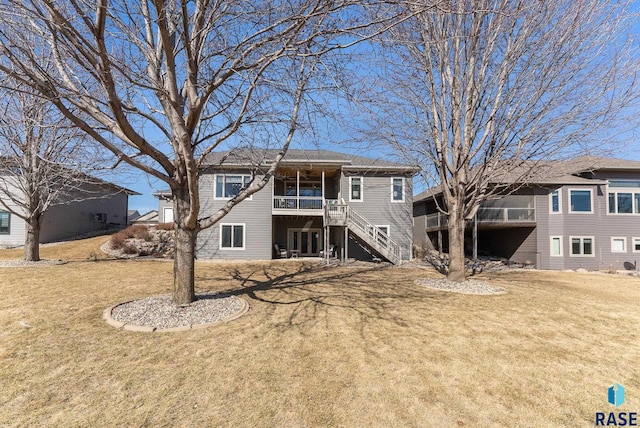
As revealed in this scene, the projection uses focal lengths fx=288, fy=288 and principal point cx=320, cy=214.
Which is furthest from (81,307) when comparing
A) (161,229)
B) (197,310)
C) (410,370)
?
(161,229)

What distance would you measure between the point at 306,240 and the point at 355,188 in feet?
15.2

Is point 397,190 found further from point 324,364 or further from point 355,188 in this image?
point 324,364

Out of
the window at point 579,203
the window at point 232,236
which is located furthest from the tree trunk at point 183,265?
the window at point 579,203

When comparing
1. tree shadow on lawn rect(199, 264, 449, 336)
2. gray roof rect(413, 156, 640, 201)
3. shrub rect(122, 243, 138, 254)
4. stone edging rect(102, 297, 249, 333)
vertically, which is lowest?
tree shadow on lawn rect(199, 264, 449, 336)

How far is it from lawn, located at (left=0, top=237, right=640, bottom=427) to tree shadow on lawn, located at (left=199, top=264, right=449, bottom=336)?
71 mm

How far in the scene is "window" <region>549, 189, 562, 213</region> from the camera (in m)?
17.8

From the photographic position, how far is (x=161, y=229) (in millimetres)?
20000

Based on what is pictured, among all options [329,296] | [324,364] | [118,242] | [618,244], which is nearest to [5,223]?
[118,242]

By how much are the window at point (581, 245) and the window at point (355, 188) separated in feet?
43.6

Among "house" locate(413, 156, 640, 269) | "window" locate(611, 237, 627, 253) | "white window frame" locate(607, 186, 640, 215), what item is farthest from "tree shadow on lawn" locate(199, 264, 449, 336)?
"white window frame" locate(607, 186, 640, 215)

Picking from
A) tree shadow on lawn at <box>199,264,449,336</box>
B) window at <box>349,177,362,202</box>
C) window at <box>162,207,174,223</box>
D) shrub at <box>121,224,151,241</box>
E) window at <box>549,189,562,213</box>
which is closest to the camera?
tree shadow on lawn at <box>199,264,449,336</box>

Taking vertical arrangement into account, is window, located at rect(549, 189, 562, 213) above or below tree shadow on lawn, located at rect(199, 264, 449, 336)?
above

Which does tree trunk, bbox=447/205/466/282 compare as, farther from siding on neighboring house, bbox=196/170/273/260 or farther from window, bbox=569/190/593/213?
window, bbox=569/190/593/213

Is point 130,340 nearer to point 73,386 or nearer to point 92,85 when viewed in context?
point 73,386
